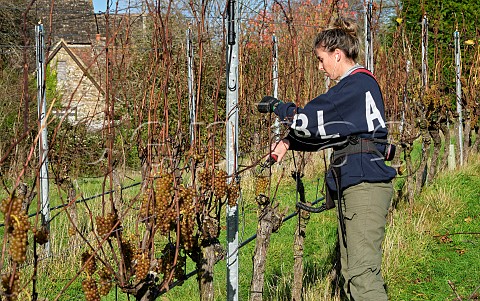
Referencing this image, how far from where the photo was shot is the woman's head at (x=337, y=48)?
11.4ft

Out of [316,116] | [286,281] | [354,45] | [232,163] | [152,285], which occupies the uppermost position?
[354,45]

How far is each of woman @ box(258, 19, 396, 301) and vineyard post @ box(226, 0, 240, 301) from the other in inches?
8.5

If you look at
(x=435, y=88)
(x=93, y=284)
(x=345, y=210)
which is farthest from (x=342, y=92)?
(x=435, y=88)

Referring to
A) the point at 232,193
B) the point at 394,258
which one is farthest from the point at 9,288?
the point at 394,258

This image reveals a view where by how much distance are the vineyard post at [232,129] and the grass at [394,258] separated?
24 cm

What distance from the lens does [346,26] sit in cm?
354

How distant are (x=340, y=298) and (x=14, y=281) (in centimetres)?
277

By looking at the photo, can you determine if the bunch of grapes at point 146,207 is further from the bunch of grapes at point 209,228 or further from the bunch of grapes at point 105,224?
the bunch of grapes at point 209,228

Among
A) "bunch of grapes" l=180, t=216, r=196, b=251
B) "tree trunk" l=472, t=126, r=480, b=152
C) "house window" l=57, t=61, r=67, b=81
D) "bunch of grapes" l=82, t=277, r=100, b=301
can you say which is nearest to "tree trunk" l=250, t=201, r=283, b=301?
"bunch of grapes" l=180, t=216, r=196, b=251

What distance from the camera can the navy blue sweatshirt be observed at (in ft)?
10.8

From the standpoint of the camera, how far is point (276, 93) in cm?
1060

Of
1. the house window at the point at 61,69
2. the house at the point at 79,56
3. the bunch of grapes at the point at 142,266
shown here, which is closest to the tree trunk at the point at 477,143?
the house at the point at 79,56

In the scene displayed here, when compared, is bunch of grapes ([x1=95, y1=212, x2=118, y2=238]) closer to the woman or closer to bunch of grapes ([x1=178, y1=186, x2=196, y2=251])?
bunch of grapes ([x1=178, y1=186, x2=196, y2=251])

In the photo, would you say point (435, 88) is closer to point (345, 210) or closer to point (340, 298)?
point (340, 298)
